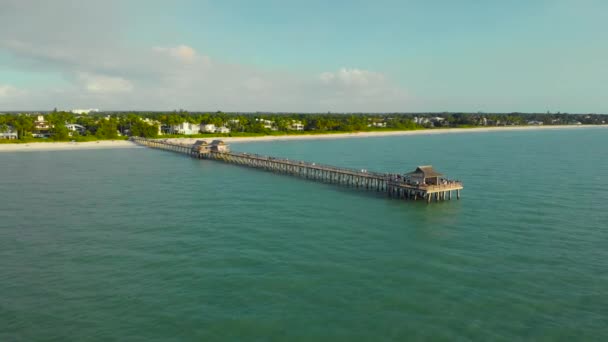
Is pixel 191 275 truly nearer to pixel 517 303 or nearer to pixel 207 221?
pixel 207 221

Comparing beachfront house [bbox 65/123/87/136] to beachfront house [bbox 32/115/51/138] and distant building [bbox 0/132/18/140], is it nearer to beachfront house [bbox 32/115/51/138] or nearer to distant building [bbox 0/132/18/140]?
beachfront house [bbox 32/115/51/138]

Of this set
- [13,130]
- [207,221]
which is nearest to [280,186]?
[207,221]

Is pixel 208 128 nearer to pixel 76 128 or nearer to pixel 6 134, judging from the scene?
pixel 76 128

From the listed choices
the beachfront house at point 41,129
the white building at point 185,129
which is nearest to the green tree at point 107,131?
the beachfront house at point 41,129

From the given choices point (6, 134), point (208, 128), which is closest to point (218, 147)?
point (208, 128)

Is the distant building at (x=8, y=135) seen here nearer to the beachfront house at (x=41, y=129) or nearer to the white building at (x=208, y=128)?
the beachfront house at (x=41, y=129)

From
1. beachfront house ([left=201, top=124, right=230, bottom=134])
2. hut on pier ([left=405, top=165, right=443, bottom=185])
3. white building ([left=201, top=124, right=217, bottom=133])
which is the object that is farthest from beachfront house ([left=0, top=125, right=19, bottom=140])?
hut on pier ([left=405, top=165, right=443, bottom=185])

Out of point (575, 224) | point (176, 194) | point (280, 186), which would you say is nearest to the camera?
point (575, 224)
